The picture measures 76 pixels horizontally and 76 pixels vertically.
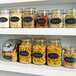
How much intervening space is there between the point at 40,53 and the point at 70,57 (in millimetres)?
216

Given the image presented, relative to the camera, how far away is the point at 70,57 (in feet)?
2.92

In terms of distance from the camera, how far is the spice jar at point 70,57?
2.91ft

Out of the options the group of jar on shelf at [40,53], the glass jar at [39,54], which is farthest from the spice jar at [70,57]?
the glass jar at [39,54]

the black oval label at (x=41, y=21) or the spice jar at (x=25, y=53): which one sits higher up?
the black oval label at (x=41, y=21)

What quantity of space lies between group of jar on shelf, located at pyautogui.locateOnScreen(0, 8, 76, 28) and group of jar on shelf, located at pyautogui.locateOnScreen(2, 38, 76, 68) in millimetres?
137

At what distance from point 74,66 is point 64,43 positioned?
268 millimetres

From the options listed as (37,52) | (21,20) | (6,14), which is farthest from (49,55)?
(6,14)

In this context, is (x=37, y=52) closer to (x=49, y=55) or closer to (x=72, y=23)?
(x=49, y=55)

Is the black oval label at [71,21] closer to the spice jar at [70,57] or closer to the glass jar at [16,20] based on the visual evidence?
the spice jar at [70,57]

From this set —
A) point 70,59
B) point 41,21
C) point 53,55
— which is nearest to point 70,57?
point 70,59

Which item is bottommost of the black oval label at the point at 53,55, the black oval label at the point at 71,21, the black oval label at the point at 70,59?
the black oval label at the point at 70,59

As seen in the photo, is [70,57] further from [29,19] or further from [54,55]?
[29,19]

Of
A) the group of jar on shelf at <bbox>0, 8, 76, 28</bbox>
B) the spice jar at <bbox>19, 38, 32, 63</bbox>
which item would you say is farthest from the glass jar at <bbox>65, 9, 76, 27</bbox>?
the spice jar at <bbox>19, 38, 32, 63</bbox>

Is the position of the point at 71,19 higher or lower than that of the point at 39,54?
higher
